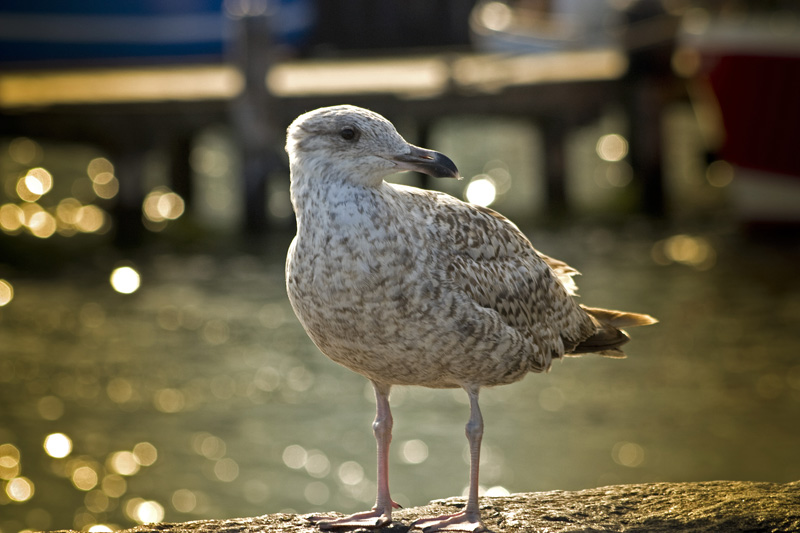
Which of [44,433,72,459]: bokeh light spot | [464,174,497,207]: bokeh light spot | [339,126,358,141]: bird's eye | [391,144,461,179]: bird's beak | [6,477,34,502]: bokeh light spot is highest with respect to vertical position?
[464,174,497,207]: bokeh light spot

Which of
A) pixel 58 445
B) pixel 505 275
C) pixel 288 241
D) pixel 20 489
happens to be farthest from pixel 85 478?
pixel 288 241

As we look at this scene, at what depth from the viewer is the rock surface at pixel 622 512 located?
4.75 meters

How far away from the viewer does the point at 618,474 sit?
32.7 ft

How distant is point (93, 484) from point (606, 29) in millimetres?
17864

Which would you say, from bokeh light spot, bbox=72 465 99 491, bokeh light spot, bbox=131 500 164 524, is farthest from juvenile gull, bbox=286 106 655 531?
bokeh light spot, bbox=72 465 99 491

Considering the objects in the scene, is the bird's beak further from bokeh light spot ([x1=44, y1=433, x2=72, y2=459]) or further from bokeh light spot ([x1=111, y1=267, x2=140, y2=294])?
bokeh light spot ([x1=111, y1=267, x2=140, y2=294])

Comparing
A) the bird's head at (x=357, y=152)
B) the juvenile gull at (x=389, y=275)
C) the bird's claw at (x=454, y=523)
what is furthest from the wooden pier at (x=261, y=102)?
the bird's claw at (x=454, y=523)

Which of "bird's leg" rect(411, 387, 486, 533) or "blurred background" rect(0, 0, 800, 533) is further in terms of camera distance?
"blurred background" rect(0, 0, 800, 533)

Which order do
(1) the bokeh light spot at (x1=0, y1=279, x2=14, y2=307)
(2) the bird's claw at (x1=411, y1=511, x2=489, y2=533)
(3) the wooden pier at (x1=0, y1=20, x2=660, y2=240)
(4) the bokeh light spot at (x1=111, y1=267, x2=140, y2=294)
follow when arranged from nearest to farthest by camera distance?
(2) the bird's claw at (x1=411, y1=511, x2=489, y2=533), (1) the bokeh light spot at (x1=0, y1=279, x2=14, y2=307), (4) the bokeh light spot at (x1=111, y1=267, x2=140, y2=294), (3) the wooden pier at (x1=0, y1=20, x2=660, y2=240)

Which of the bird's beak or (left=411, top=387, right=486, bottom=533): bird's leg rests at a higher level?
the bird's beak

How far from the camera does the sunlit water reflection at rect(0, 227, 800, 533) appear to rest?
9.83 metres

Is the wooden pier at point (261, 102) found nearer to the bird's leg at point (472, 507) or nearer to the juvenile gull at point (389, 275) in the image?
the juvenile gull at point (389, 275)

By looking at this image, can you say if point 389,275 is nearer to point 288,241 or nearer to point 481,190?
point 288,241

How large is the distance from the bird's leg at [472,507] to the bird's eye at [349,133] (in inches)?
46.3
